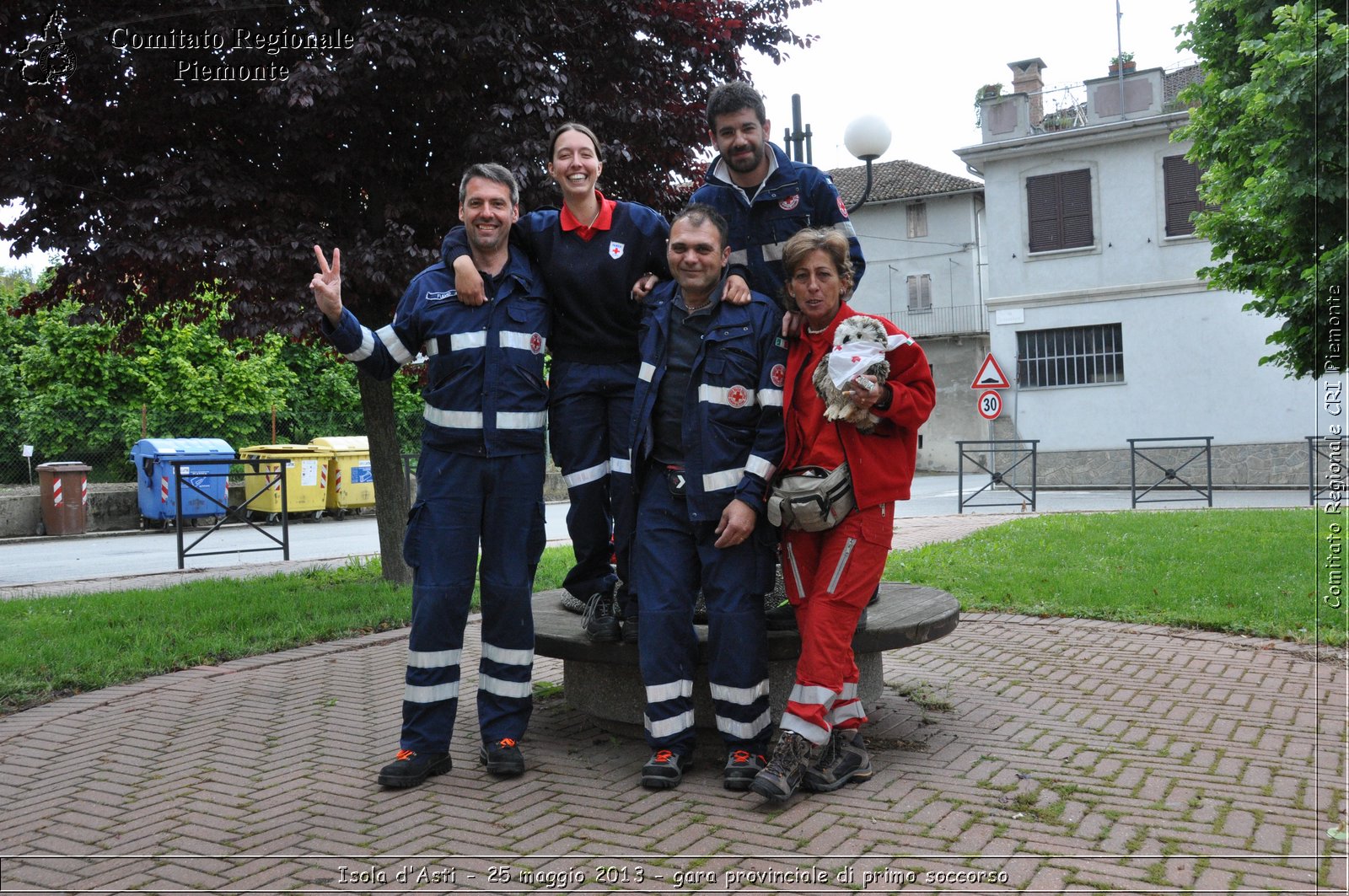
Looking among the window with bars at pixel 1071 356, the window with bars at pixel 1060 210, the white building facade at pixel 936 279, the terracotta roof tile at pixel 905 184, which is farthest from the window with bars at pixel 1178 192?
the terracotta roof tile at pixel 905 184

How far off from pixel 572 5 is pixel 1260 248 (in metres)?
10.5

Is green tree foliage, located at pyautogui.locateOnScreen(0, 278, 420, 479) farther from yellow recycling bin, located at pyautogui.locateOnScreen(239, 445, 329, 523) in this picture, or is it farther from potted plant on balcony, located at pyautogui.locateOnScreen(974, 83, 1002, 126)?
potted plant on balcony, located at pyautogui.locateOnScreen(974, 83, 1002, 126)

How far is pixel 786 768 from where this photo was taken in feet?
12.8

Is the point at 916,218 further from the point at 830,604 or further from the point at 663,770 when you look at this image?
the point at 663,770

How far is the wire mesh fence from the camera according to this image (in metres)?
21.9

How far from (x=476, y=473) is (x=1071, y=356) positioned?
88.6ft

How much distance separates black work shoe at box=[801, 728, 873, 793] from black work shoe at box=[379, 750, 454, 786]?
1.47 m

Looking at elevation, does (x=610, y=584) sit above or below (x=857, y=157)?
below

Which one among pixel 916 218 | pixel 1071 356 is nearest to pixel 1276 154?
pixel 1071 356

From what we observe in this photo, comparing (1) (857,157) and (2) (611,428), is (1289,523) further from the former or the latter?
(2) (611,428)

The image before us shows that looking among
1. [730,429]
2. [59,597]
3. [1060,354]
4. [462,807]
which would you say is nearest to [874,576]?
[730,429]

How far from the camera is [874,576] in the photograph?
13.7ft

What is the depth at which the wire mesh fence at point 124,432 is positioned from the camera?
21.9 metres

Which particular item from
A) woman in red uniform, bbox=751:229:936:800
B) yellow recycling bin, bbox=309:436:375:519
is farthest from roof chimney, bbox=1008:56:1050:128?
woman in red uniform, bbox=751:229:936:800
